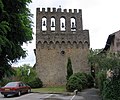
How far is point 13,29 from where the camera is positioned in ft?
22.8

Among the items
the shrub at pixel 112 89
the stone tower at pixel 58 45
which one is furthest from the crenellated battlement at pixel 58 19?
the shrub at pixel 112 89

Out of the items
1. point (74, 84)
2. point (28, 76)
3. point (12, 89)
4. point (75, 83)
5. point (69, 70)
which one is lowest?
point (12, 89)

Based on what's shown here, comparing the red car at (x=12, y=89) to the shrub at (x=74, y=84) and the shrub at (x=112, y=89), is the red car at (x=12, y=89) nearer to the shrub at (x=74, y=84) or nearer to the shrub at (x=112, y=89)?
the shrub at (x=74, y=84)

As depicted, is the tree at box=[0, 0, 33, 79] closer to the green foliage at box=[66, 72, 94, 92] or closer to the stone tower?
the green foliage at box=[66, 72, 94, 92]

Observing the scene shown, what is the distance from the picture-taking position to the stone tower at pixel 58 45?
4647 cm

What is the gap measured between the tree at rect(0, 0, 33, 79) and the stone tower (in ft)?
127

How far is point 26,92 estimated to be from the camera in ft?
115

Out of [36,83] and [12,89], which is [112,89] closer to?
[12,89]

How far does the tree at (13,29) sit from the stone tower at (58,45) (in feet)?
127

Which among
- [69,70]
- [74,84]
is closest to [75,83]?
[74,84]

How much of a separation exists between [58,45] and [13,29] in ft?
132

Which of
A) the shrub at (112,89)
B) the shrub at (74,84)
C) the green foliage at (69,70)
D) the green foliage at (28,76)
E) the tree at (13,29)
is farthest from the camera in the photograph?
the green foliage at (28,76)

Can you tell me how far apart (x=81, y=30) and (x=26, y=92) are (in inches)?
654

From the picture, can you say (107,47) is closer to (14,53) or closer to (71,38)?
(71,38)
